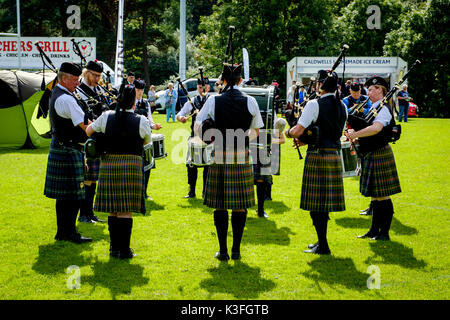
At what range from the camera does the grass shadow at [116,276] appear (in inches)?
155

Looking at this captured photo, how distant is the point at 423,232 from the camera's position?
18.2ft

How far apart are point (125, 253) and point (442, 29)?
80.8 feet

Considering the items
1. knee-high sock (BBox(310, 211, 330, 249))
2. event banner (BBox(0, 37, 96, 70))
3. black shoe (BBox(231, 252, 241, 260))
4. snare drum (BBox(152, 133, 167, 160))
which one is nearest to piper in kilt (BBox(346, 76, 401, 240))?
knee-high sock (BBox(310, 211, 330, 249))

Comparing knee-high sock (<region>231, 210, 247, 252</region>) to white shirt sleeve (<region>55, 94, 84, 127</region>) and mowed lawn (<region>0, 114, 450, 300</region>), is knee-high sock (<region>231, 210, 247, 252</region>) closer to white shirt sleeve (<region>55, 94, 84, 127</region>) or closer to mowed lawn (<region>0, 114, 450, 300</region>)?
mowed lawn (<region>0, 114, 450, 300</region>)

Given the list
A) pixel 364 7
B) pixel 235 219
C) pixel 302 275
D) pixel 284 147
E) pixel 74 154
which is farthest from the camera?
pixel 364 7

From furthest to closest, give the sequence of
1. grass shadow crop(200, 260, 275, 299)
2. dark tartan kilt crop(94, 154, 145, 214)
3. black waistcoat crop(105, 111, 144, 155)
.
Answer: dark tartan kilt crop(94, 154, 145, 214) → black waistcoat crop(105, 111, 144, 155) → grass shadow crop(200, 260, 275, 299)

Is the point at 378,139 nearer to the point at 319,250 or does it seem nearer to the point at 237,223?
the point at 319,250

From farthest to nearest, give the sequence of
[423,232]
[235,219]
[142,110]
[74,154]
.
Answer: [142,110] → [423,232] → [74,154] → [235,219]

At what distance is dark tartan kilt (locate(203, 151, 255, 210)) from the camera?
14.4ft

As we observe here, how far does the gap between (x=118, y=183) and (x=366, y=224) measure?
3057 millimetres

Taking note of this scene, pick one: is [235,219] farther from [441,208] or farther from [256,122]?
[441,208]

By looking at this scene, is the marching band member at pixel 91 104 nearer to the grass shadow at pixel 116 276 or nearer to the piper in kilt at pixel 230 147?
the grass shadow at pixel 116 276

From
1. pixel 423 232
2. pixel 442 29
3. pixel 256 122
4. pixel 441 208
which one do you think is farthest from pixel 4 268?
pixel 442 29

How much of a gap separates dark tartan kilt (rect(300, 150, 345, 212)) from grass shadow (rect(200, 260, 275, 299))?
Result: 0.82m
